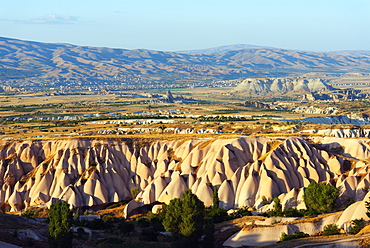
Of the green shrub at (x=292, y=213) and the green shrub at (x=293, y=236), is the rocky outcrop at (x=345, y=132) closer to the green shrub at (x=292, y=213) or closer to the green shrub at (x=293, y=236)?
the green shrub at (x=292, y=213)

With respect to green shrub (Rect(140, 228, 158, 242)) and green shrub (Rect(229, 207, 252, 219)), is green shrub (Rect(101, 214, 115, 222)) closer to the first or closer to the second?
green shrub (Rect(140, 228, 158, 242))

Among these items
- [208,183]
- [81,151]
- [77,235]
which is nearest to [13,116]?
[81,151]

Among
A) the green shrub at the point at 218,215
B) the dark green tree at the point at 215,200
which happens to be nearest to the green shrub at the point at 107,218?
the green shrub at the point at 218,215

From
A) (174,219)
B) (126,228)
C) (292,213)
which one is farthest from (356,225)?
(126,228)

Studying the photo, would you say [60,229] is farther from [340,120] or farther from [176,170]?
[340,120]

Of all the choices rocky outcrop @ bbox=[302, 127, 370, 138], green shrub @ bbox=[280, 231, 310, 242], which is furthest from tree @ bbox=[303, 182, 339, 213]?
rocky outcrop @ bbox=[302, 127, 370, 138]

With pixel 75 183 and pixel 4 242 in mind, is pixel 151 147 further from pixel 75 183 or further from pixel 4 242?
pixel 4 242

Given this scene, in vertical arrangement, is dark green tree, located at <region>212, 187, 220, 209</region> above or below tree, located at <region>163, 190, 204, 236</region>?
below
